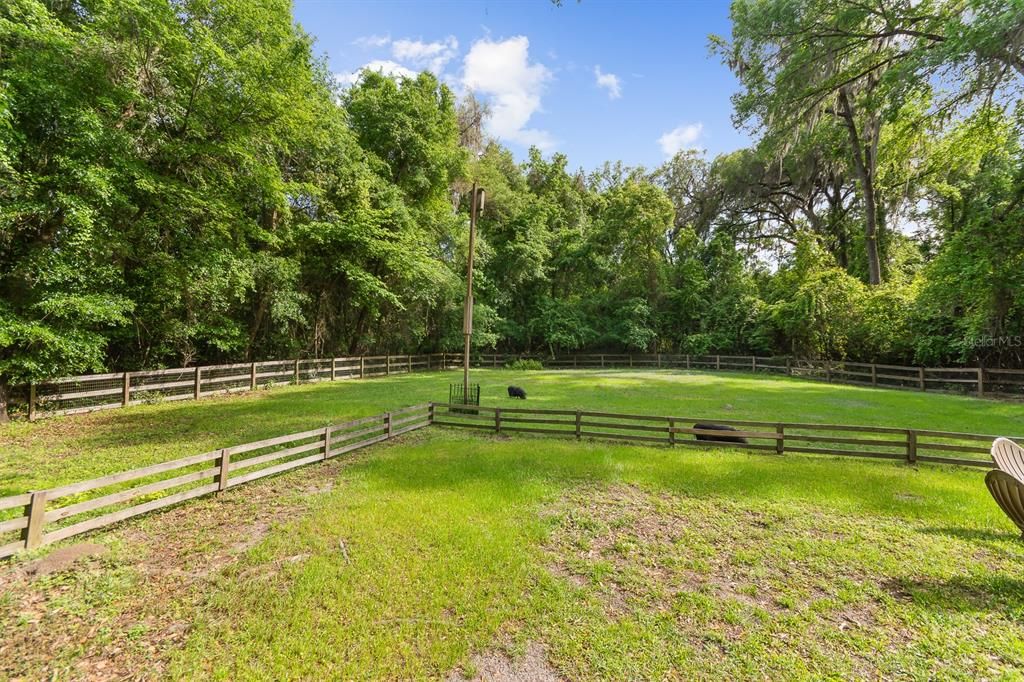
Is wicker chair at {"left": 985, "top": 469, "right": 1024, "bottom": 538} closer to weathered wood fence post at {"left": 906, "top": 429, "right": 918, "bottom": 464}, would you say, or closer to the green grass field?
the green grass field

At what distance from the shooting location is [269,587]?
12.6 ft

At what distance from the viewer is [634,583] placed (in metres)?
4.03

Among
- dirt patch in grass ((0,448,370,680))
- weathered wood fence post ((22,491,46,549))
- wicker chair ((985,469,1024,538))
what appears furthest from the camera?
weathered wood fence post ((22,491,46,549))

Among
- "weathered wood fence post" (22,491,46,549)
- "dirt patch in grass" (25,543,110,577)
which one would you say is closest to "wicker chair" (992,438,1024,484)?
"dirt patch in grass" (25,543,110,577)

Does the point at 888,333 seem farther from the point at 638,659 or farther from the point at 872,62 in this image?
the point at 638,659

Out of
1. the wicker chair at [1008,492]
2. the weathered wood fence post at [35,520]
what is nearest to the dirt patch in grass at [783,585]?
the wicker chair at [1008,492]

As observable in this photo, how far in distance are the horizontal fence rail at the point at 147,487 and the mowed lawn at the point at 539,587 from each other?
0.26 metres

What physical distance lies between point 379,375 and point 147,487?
18.1 meters

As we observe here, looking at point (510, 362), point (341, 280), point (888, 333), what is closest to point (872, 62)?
point (888, 333)

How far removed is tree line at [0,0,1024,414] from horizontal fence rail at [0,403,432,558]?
640 centimetres

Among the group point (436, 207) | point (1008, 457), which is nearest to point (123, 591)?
point (1008, 457)

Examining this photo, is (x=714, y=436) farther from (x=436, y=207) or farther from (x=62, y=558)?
(x=436, y=207)

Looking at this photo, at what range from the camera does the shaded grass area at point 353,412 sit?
7.62 meters

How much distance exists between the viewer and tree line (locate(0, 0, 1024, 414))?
33.4 ft
